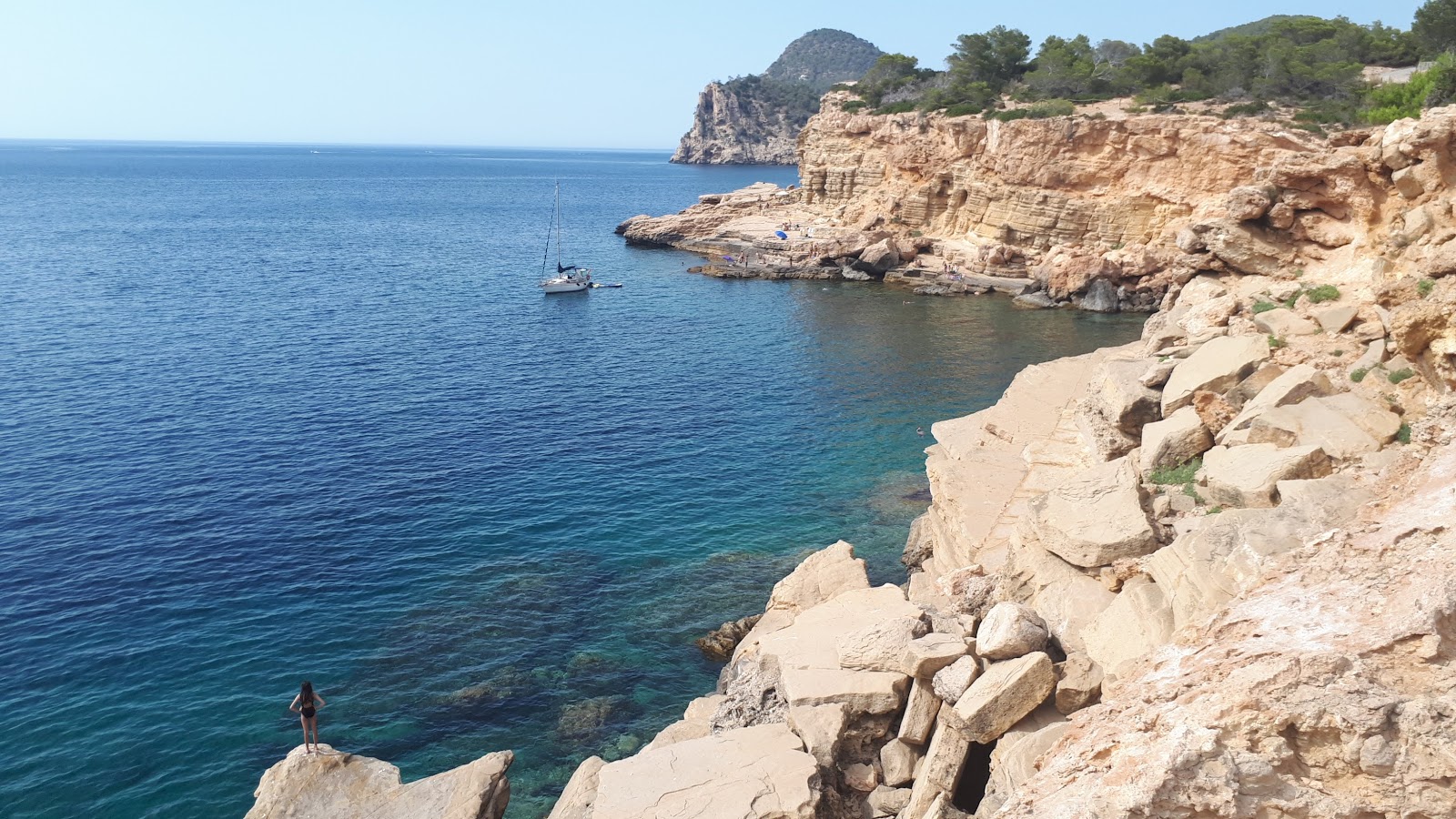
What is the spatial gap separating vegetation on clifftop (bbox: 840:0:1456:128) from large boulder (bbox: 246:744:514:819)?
48663 millimetres

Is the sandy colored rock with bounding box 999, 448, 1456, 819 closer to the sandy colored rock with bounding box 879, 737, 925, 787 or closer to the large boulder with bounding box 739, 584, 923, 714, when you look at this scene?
the sandy colored rock with bounding box 879, 737, 925, 787

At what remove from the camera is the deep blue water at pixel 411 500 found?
21484 millimetres

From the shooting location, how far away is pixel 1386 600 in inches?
390

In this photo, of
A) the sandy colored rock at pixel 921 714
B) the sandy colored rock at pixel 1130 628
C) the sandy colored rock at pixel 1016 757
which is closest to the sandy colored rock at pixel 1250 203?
the sandy colored rock at pixel 1130 628

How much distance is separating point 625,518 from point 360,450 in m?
12.0

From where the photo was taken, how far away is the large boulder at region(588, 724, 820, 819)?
13492 millimetres

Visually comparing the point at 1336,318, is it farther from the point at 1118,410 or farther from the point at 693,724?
the point at 693,724

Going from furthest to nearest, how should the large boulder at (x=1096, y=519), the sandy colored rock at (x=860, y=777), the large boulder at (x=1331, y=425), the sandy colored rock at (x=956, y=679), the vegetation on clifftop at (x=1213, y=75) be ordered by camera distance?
the vegetation on clifftop at (x=1213, y=75), the large boulder at (x=1096, y=519), the large boulder at (x=1331, y=425), the sandy colored rock at (x=860, y=777), the sandy colored rock at (x=956, y=679)

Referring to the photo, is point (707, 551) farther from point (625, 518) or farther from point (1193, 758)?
point (1193, 758)

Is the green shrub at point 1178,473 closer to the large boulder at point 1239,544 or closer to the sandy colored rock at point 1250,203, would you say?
the large boulder at point 1239,544

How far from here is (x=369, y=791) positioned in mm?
16328

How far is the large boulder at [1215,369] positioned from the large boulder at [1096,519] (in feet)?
9.18

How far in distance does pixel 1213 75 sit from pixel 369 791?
259 ft

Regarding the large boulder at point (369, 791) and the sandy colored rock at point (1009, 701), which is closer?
the sandy colored rock at point (1009, 701)
